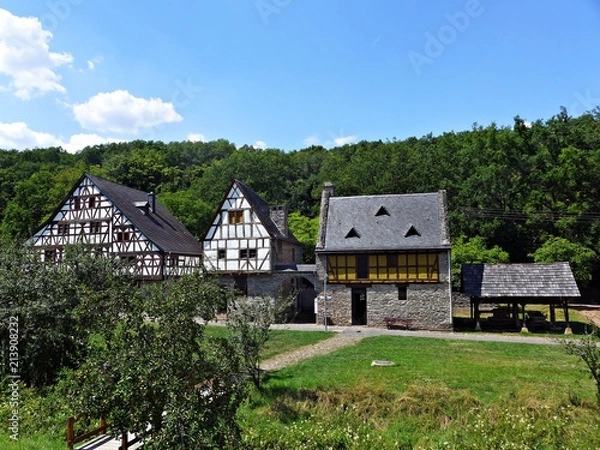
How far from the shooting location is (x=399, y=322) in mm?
25266

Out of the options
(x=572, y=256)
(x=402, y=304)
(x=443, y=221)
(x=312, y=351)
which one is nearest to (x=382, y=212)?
(x=443, y=221)

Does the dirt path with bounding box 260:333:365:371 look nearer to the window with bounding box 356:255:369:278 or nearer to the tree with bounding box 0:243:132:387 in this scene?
the window with bounding box 356:255:369:278

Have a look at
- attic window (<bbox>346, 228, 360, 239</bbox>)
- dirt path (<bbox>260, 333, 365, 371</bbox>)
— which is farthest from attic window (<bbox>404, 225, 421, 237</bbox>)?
dirt path (<bbox>260, 333, 365, 371</bbox>)

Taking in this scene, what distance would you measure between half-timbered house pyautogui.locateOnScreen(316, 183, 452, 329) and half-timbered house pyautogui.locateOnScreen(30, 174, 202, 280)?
1040cm

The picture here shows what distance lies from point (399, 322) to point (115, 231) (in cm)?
1998

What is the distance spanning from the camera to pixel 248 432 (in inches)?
424

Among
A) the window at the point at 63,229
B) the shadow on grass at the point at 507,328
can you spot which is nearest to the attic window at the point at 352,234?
the shadow on grass at the point at 507,328

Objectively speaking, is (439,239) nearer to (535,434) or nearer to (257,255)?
(257,255)

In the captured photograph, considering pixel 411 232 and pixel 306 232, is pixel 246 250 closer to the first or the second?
pixel 411 232

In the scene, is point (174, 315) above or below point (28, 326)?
above

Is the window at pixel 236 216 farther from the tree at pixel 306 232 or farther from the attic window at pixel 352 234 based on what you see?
the tree at pixel 306 232

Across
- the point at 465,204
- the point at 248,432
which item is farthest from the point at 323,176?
the point at 248,432

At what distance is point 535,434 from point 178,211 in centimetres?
4021

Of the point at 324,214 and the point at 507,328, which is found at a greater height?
the point at 324,214
